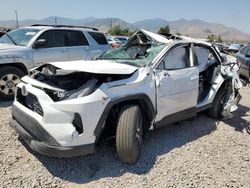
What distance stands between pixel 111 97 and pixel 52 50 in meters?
4.22

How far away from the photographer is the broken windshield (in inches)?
183

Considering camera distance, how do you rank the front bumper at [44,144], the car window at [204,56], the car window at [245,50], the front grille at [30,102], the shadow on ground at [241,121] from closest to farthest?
the front bumper at [44,144] → the front grille at [30,102] → the car window at [204,56] → the shadow on ground at [241,121] → the car window at [245,50]

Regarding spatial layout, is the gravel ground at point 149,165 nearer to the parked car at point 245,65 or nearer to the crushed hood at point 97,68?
the crushed hood at point 97,68

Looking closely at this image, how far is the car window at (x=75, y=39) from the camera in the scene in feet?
26.6

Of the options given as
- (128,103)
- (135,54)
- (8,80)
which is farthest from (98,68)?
(8,80)

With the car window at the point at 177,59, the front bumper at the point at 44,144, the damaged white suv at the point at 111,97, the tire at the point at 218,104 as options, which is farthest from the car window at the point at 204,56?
the front bumper at the point at 44,144

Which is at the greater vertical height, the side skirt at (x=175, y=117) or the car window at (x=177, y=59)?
the car window at (x=177, y=59)

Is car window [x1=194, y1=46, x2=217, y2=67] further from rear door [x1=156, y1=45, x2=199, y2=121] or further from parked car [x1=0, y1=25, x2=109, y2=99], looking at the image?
parked car [x1=0, y1=25, x2=109, y2=99]

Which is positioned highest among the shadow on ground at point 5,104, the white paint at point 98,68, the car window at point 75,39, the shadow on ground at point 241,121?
the white paint at point 98,68

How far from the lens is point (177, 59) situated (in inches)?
198

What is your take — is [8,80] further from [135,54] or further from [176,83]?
[176,83]

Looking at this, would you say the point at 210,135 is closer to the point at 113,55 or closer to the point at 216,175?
the point at 216,175

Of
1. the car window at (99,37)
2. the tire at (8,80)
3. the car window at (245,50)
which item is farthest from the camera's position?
the car window at (245,50)

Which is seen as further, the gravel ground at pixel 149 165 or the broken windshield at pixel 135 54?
the broken windshield at pixel 135 54
